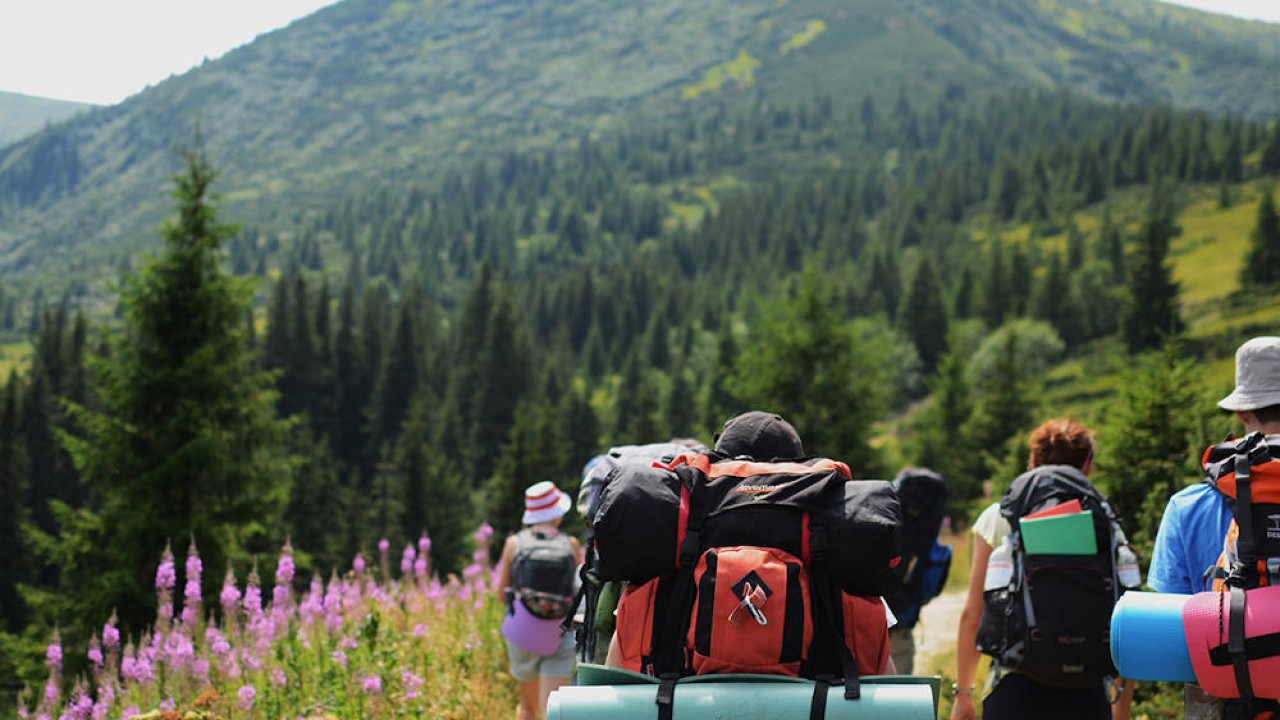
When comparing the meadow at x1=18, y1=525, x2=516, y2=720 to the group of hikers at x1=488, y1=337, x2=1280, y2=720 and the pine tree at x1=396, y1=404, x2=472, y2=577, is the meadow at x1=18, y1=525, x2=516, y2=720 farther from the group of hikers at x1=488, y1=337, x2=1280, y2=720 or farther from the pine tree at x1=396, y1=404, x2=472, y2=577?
the pine tree at x1=396, y1=404, x2=472, y2=577

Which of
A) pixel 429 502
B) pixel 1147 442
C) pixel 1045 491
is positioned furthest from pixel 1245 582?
pixel 429 502

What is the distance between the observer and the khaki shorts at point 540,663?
6125 millimetres

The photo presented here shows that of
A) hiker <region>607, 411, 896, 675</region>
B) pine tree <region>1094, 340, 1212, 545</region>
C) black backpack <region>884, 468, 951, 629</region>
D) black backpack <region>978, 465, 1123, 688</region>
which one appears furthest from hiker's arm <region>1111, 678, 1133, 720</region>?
pine tree <region>1094, 340, 1212, 545</region>

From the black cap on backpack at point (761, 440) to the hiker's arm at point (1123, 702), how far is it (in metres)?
2.52

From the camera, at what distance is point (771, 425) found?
11.6 ft

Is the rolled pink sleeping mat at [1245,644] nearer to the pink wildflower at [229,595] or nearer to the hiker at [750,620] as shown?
the hiker at [750,620]

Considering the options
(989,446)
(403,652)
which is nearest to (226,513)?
(403,652)

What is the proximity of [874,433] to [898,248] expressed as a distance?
459ft

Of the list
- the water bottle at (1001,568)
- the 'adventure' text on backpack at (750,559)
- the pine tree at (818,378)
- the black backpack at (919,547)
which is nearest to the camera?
the 'adventure' text on backpack at (750,559)

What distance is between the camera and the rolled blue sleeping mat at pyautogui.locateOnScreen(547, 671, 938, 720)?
2889 mm

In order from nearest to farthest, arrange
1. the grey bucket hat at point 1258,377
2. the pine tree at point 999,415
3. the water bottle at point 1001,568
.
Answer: the grey bucket hat at point 1258,377 < the water bottle at point 1001,568 < the pine tree at point 999,415

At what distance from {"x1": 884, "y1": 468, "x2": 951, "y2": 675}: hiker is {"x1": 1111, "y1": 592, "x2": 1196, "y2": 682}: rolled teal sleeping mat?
3.58 metres

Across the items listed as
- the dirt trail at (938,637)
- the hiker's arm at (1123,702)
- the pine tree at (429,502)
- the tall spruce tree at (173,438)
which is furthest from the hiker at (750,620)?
the pine tree at (429,502)

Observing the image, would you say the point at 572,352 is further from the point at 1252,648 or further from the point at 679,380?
the point at 1252,648
